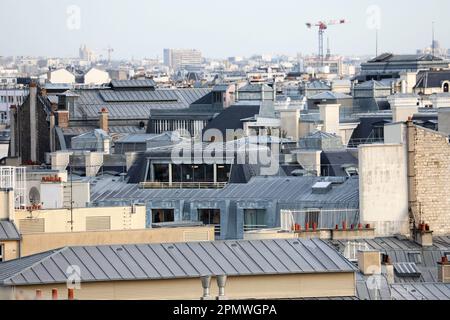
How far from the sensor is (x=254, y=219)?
28078 millimetres

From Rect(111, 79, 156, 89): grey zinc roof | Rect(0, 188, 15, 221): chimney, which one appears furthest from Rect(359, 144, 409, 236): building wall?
Rect(111, 79, 156, 89): grey zinc roof

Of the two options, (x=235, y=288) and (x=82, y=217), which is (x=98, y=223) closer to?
(x=82, y=217)

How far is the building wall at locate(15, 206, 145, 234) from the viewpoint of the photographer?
860 inches

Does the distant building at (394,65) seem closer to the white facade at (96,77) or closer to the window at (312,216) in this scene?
the white facade at (96,77)

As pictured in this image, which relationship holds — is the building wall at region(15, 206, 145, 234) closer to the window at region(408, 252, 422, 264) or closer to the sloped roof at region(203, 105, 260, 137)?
the window at region(408, 252, 422, 264)

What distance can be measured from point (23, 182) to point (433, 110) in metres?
19.4

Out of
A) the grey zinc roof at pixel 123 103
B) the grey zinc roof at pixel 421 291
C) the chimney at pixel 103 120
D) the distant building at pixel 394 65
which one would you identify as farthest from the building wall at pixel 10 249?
the distant building at pixel 394 65

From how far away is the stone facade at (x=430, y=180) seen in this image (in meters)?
23.6

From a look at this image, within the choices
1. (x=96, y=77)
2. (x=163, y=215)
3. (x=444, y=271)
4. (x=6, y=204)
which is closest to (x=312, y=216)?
(x=163, y=215)

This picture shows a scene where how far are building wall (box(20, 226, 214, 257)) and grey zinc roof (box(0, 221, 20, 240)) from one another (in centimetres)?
9

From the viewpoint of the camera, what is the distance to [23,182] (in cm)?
2816
